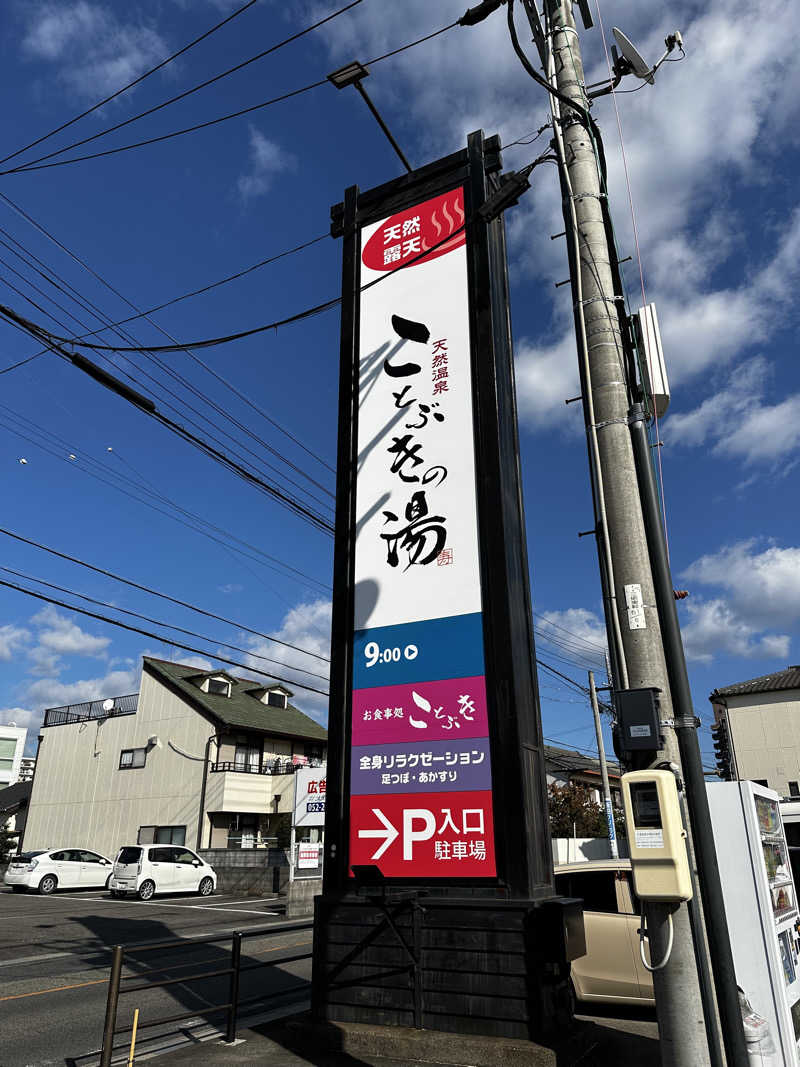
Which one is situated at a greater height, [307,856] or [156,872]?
[307,856]

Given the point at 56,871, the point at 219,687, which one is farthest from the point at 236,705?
the point at 56,871

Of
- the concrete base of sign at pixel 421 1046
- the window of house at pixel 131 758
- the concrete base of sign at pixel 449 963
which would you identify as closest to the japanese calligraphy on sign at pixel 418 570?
the concrete base of sign at pixel 449 963

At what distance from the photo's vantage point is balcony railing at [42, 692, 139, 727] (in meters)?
36.9

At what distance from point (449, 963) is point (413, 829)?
116 centimetres

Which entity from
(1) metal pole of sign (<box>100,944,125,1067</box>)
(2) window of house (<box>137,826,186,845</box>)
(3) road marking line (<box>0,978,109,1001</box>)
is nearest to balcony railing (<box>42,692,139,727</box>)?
(2) window of house (<box>137,826,186,845</box>)

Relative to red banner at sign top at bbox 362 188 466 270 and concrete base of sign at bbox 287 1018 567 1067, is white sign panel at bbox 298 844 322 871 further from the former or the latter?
red banner at sign top at bbox 362 188 466 270

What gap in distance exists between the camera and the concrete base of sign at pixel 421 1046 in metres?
5.70

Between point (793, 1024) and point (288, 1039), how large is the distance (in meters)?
Result: 4.32

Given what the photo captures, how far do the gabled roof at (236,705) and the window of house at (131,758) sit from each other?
136 inches

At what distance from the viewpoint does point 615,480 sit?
5.30 meters

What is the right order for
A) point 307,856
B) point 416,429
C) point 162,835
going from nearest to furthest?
point 416,429
point 307,856
point 162,835

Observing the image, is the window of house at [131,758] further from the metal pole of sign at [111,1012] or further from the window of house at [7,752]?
the window of house at [7,752]

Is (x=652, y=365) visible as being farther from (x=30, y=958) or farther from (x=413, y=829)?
(x=30, y=958)

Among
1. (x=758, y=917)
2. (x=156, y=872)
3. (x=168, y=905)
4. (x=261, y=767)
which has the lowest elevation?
(x=168, y=905)
